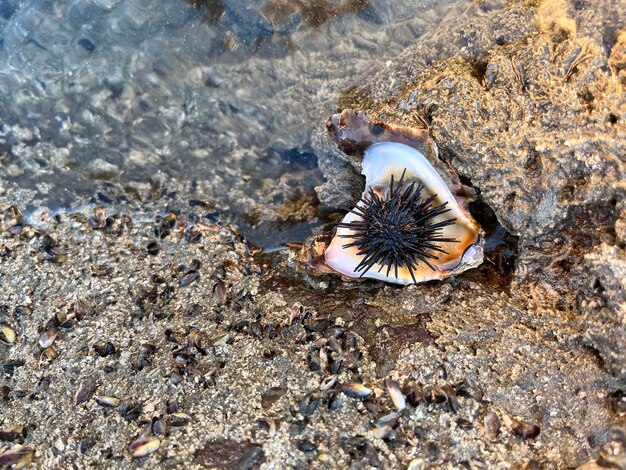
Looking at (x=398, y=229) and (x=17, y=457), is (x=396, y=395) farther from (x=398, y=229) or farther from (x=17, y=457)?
(x=17, y=457)

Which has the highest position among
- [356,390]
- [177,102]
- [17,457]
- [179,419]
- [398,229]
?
[177,102]

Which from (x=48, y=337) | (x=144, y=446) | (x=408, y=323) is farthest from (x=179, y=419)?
(x=408, y=323)

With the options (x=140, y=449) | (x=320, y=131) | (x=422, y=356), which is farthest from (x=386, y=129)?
(x=140, y=449)

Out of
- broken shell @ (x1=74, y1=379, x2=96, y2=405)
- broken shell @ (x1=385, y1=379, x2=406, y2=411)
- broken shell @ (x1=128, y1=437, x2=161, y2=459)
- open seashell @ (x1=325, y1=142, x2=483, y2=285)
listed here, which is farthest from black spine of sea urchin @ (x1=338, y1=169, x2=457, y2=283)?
broken shell @ (x1=74, y1=379, x2=96, y2=405)

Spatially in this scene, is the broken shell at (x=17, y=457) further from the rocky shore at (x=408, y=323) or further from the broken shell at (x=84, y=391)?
the broken shell at (x=84, y=391)

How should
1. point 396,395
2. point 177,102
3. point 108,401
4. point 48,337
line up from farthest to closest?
point 177,102 → point 48,337 → point 108,401 → point 396,395

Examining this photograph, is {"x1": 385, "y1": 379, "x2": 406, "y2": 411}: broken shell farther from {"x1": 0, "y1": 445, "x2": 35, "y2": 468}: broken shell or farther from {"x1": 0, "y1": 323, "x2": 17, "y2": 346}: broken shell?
{"x1": 0, "y1": 323, "x2": 17, "y2": 346}: broken shell

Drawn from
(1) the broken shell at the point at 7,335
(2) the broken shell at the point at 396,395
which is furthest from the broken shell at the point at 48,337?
(2) the broken shell at the point at 396,395
